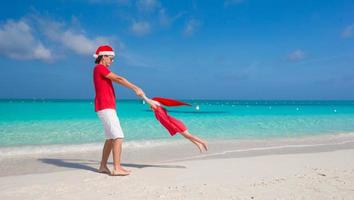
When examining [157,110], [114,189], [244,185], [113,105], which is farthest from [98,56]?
[244,185]

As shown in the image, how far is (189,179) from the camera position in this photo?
16.0 ft

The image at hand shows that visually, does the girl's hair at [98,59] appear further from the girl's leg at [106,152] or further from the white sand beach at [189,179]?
the white sand beach at [189,179]

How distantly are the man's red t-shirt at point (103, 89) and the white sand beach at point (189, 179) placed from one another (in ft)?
3.55

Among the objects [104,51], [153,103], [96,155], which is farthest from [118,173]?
[96,155]

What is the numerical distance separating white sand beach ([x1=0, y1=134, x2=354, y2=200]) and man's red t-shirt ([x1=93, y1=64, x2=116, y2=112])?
1.08 m

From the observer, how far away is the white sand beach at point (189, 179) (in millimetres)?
4004

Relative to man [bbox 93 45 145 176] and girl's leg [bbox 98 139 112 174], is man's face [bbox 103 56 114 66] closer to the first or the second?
man [bbox 93 45 145 176]

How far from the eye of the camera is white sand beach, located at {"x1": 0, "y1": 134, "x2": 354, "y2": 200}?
4.00 metres

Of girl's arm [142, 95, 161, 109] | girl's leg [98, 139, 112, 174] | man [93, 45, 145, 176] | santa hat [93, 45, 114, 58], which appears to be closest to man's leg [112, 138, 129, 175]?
man [93, 45, 145, 176]

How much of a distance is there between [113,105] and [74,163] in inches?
92.5

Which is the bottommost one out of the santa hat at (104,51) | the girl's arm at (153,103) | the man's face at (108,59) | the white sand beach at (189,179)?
the white sand beach at (189,179)

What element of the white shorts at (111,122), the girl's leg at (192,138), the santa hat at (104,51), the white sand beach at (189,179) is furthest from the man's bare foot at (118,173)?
the santa hat at (104,51)

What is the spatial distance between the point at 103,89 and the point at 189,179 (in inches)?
71.7

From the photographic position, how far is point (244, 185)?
14.4ft
